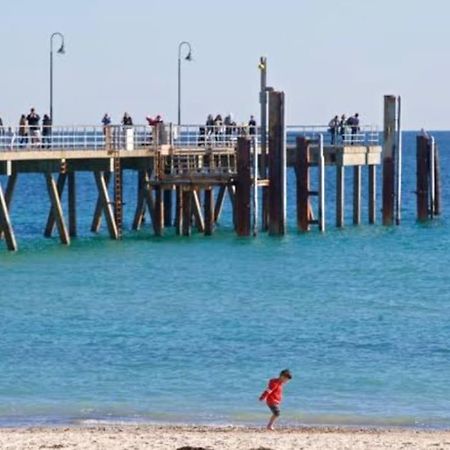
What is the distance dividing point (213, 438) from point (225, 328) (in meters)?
13.0

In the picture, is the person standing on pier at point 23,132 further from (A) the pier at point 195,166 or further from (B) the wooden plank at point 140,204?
(B) the wooden plank at point 140,204

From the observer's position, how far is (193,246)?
58.5 meters

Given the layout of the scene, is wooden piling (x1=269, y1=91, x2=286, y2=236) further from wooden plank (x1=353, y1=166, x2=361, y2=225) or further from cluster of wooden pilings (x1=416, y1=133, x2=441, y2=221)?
cluster of wooden pilings (x1=416, y1=133, x2=441, y2=221)

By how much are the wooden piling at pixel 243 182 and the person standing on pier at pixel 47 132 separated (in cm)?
544

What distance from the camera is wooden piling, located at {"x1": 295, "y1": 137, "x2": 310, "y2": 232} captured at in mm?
60438

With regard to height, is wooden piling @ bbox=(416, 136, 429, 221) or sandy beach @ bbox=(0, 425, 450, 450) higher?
wooden piling @ bbox=(416, 136, 429, 221)

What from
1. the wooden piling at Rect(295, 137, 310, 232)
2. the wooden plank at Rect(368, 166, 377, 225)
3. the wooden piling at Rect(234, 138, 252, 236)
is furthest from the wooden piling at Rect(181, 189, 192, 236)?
the wooden plank at Rect(368, 166, 377, 225)

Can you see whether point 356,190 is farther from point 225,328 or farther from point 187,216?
point 225,328

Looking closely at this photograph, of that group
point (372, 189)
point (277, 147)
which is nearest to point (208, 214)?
point (277, 147)

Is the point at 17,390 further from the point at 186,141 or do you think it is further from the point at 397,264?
the point at 186,141

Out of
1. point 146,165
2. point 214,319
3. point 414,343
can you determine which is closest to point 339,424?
point 414,343

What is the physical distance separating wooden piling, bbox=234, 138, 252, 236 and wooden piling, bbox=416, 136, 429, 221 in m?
9.56

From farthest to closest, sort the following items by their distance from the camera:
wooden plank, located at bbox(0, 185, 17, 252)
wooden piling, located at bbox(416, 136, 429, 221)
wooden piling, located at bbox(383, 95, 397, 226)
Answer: wooden piling, located at bbox(416, 136, 429, 221), wooden piling, located at bbox(383, 95, 397, 226), wooden plank, located at bbox(0, 185, 17, 252)

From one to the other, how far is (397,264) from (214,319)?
15395 mm
